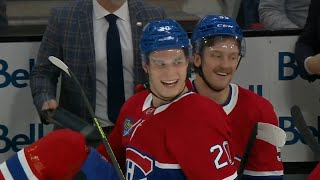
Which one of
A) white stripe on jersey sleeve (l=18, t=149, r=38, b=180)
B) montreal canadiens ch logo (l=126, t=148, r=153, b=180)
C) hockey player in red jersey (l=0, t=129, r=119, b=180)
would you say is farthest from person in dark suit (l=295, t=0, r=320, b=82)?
white stripe on jersey sleeve (l=18, t=149, r=38, b=180)

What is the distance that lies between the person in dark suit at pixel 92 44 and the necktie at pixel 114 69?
16mm

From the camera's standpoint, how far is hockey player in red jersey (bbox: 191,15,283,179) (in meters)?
1.99

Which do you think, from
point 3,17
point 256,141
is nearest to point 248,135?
point 256,141

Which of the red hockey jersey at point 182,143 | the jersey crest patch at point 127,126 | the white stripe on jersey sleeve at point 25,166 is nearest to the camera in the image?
the white stripe on jersey sleeve at point 25,166

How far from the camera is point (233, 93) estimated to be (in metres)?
2.05

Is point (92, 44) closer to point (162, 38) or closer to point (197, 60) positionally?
point (197, 60)

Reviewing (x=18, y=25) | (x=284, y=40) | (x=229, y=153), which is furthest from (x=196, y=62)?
(x=18, y=25)

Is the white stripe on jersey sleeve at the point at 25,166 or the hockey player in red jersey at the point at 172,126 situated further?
the hockey player in red jersey at the point at 172,126

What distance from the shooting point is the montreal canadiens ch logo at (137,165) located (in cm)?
174

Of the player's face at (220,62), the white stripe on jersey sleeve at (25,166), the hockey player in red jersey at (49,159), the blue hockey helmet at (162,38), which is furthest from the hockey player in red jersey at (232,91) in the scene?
the white stripe on jersey sleeve at (25,166)

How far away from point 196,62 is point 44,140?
74 cm

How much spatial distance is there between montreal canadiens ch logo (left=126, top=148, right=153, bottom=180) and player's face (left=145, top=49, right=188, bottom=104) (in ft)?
0.53

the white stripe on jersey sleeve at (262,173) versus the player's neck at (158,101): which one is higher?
the player's neck at (158,101)

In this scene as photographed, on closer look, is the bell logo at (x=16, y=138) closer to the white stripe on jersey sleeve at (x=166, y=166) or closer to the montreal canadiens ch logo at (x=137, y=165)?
the montreal canadiens ch logo at (x=137, y=165)
